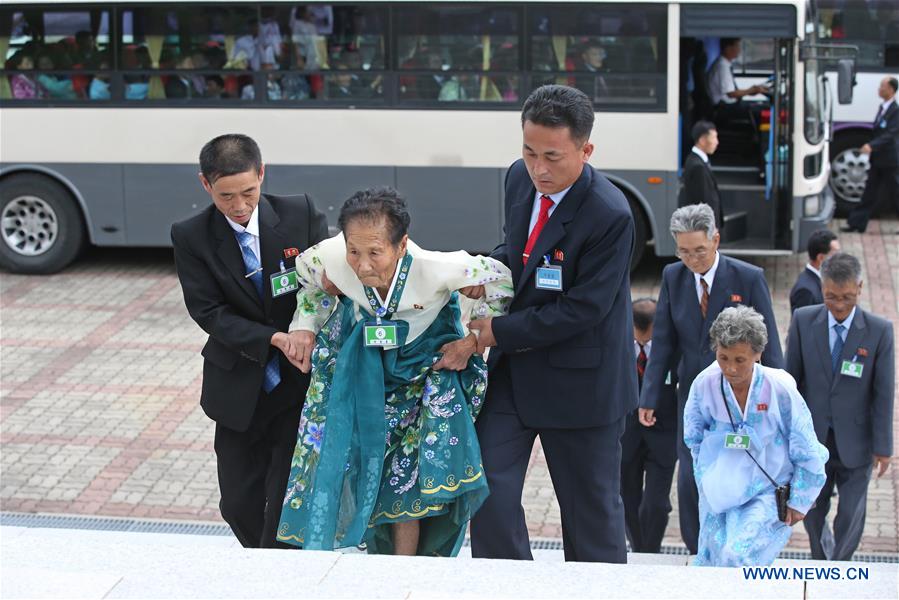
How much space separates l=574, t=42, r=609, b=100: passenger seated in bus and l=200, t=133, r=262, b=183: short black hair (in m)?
8.19

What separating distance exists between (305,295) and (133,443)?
4.72 meters

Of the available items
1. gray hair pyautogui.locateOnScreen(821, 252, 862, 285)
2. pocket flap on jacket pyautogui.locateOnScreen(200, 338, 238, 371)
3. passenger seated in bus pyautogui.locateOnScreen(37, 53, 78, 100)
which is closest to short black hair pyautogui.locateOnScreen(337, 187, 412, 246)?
pocket flap on jacket pyautogui.locateOnScreen(200, 338, 238, 371)

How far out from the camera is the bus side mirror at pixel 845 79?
12.8 metres

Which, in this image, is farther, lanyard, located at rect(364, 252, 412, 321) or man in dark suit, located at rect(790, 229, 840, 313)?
man in dark suit, located at rect(790, 229, 840, 313)

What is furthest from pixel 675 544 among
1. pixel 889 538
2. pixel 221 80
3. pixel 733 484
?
pixel 221 80

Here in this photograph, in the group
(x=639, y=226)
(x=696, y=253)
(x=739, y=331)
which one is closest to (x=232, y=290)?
(x=739, y=331)

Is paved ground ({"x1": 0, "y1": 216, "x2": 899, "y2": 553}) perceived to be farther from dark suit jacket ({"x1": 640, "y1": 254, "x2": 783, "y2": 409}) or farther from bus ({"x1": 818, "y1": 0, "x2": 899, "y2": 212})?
dark suit jacket ({"x1": 640, "y1": 254, "x2": 783, "y2": 409})

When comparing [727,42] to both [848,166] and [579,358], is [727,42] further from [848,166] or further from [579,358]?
[579,358]

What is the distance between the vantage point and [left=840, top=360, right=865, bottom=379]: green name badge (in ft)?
22.6

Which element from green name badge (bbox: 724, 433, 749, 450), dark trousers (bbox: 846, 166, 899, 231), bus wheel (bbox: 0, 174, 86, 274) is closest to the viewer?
green name badge (bbox: 724, 433, 749, 450)

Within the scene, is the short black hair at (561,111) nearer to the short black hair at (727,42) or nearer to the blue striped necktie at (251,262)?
the blue striped necktie at (251,262)

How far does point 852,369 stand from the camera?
22.6ft

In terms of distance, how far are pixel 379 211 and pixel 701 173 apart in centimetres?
748

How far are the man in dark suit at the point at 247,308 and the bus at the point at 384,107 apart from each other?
789 cm
